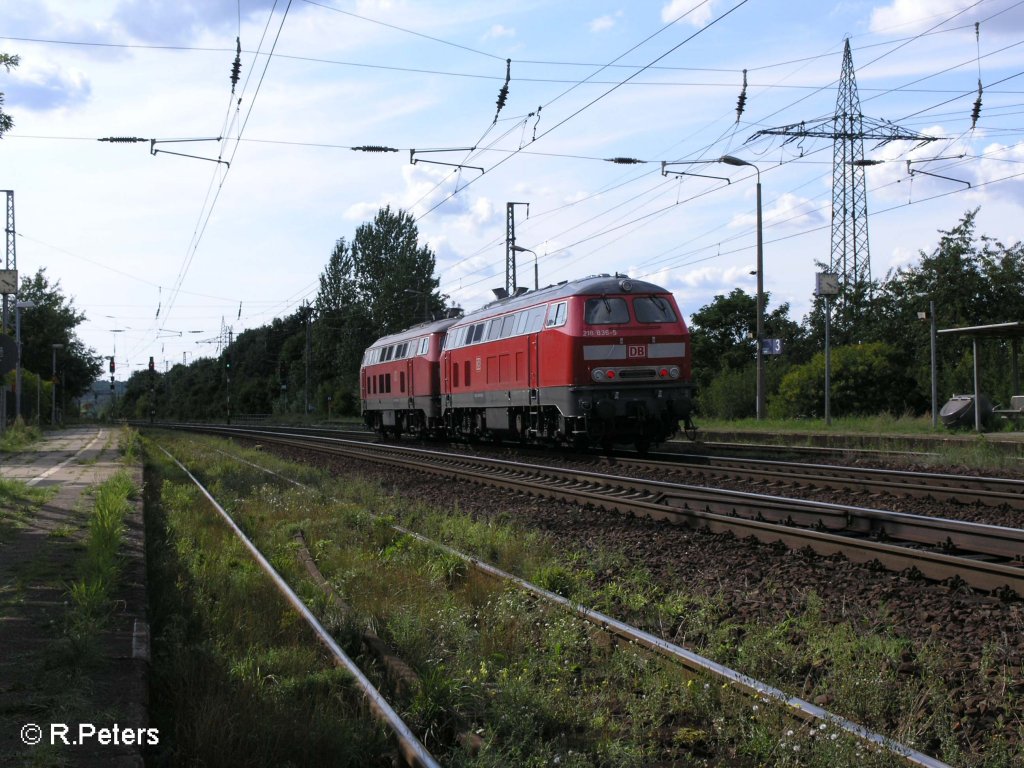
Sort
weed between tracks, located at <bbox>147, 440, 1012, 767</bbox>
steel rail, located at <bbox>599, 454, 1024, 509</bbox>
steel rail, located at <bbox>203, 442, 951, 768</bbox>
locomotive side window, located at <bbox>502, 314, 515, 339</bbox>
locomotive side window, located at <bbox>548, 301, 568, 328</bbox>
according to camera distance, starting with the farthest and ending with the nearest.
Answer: locomotive side window, located at <bbox>502, 314, 515, 339</bbox> → locomotive side window, located at <bbox>548, 301, 568, 328</bbox> → steel rail, located at <bbox>599, 454, 1024, 509</bbox> → weed between tracks, located at <bbox>147, 440, 1012, 767</bbox> → steel rail, located at <bbox>203, 442, 951, 768</bbox>

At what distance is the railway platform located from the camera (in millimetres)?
3986

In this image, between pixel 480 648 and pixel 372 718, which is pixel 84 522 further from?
pixel 372 718

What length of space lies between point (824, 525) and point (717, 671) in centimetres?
494

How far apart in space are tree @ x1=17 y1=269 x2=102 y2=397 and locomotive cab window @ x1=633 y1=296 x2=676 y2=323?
48.6m

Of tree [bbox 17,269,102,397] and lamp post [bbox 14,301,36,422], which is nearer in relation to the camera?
lamp post [bbox 14,301,36,422]

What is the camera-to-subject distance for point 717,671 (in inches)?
199

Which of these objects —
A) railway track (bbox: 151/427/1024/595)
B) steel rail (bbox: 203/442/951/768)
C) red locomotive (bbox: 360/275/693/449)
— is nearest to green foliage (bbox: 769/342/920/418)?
red locomotive (bbox: 360/275/693/449)

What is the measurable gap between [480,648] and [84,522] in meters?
6.66

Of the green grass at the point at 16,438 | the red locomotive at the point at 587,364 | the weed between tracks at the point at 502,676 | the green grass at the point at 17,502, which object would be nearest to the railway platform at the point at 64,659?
the green grass at the point at 17,502

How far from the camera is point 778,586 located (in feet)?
23.9

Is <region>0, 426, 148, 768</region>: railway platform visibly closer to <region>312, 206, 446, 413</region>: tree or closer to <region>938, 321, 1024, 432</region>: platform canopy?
<region>938, 321, 1024, 432</region>: platform canopy

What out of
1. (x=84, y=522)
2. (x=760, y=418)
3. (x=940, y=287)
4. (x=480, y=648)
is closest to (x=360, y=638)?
(x=480, y=648)

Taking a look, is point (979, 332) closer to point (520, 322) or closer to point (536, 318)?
point (536, 318)

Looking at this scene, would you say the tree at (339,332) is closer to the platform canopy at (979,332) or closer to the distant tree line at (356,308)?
the distant tree line at (356,308)
